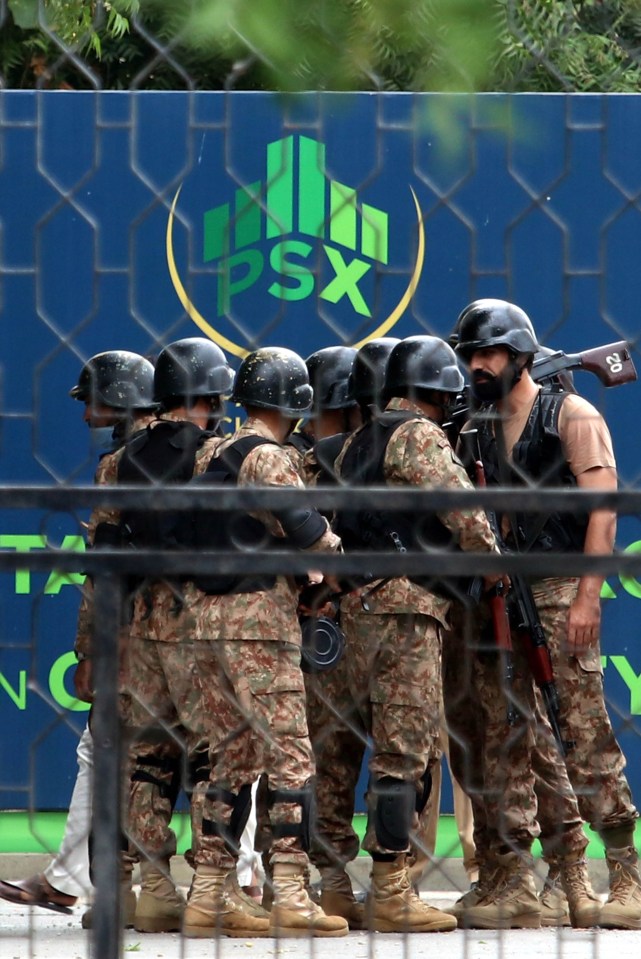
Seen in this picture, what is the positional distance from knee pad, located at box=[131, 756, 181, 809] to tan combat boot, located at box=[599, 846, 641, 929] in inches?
49.4

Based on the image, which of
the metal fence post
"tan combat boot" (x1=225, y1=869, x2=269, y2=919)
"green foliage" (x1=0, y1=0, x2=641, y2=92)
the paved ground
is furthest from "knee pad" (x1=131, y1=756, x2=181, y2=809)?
"green foliage" (x1=0, y1=0, x2=641, y2=92)

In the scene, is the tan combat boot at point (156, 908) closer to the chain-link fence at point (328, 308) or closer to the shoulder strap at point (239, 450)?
the chain-link fence at point (328, 308)

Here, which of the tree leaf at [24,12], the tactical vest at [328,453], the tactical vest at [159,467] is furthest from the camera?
the tactical vest at [328,453]

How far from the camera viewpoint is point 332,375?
203 inches

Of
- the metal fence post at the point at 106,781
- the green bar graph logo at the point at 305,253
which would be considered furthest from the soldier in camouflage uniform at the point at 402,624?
the metal fence post at the point at 106,781

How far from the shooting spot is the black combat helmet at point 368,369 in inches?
184

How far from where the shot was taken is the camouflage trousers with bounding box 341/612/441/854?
14.4 ft

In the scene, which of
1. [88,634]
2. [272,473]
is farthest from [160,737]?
[272,473]

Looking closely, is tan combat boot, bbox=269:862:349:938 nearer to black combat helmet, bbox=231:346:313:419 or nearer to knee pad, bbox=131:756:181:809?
knee pad, bbox=131:756:181:809

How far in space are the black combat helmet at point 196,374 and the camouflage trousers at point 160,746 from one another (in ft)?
2.35

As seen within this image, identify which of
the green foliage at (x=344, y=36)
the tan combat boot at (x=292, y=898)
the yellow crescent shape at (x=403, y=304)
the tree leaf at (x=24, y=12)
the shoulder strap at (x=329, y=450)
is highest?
the yellow crescent shape at (x=403, y=304)

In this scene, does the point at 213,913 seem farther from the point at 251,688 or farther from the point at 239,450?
the point at 239,450

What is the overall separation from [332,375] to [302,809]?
1.55 m

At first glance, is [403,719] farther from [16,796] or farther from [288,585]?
[16,796]
